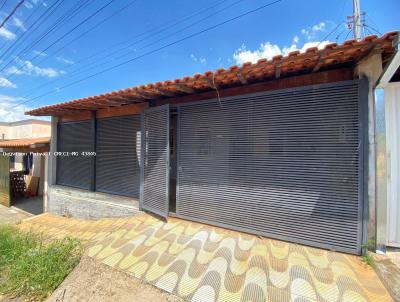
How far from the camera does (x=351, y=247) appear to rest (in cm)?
323

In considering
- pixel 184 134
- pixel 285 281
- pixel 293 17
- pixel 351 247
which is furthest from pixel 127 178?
pixel 293 17

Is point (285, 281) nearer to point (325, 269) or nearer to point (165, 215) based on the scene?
point (325, 269)

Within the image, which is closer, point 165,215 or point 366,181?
point 366,181

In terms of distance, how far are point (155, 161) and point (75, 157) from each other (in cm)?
443

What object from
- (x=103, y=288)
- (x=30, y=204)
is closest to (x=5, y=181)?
(x=30, y=204)

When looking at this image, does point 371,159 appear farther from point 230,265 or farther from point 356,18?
point 356,18

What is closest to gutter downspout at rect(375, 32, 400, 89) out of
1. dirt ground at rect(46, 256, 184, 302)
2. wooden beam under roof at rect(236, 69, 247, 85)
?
wooden beam under roof at rect(236, 69, 247, 85)

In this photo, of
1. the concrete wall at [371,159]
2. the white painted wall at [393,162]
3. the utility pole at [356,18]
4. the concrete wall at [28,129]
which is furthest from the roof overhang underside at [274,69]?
the concrete wall at [28,129]

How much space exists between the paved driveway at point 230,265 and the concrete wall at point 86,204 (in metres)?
1.25

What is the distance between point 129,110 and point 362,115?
549 centimetres

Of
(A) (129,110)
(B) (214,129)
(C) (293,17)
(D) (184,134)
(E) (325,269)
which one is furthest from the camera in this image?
(C) (293,17)

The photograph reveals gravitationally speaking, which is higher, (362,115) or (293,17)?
(293,17)

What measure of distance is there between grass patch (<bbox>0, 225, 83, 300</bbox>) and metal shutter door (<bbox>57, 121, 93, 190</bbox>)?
10.2ft

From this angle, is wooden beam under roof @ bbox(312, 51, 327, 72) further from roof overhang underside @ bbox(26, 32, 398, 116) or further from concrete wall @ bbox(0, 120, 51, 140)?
concrete wall @ bbox(0, 120, 51, 140)
